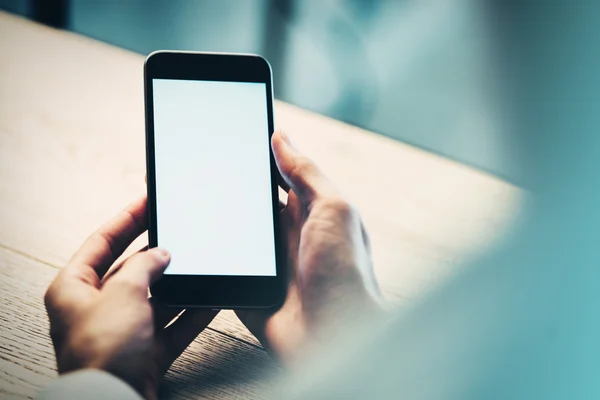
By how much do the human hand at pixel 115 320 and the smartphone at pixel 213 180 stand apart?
0.09 ft

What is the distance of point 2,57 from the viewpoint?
60 centimetres

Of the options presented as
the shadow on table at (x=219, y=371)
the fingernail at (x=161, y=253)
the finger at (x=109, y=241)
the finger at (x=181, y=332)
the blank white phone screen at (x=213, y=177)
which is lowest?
the shadow on table at (x=219, y=371)

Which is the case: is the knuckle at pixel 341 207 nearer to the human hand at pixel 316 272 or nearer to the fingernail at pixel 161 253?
the human hand at pixel 316 272

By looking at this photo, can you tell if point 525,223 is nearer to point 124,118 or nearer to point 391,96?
point 391,96

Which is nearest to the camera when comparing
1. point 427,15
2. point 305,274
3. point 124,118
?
point 305,274

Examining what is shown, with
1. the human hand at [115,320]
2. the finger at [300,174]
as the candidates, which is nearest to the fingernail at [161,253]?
the human hand at [115,320]

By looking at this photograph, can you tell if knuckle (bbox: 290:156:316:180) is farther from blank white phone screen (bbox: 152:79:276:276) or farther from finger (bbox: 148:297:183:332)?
finger (bbox: 148:297:183:332)

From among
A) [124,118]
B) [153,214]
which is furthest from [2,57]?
[153,214]

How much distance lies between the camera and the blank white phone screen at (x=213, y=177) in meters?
0.40

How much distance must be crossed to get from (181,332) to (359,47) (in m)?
0.48

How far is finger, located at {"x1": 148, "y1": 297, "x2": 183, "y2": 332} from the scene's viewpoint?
0.37 metres

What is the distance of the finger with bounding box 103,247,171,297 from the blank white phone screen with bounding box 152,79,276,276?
0.9 inches

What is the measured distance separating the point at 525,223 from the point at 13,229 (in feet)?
1.66

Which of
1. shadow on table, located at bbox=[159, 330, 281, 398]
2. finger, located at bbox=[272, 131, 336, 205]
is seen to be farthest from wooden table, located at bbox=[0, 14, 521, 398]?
finger, located at bbox=[272, 131, 336, 205]
